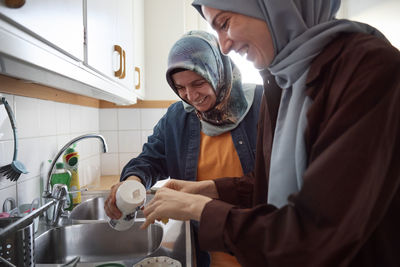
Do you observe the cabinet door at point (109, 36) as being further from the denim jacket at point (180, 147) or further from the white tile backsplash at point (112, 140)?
the white tile backsplash at point (112, 140)

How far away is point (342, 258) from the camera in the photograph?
0.44 metres

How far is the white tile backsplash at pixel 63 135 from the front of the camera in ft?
3.60

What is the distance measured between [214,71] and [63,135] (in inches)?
38.2

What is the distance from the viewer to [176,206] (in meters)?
0.63

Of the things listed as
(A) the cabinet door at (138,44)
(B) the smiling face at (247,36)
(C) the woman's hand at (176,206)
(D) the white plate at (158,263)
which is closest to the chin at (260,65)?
(B) the smiling face at (247,36)

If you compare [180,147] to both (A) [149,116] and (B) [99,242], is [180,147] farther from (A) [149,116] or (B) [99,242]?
(A) [149,116]

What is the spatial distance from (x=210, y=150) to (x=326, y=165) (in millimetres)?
825

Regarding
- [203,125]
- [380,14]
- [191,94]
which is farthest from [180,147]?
[380,14]

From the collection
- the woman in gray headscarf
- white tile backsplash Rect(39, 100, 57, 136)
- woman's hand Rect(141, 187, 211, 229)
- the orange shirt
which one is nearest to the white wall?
the orange shirt

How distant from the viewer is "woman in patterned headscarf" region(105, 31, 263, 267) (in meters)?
1.15

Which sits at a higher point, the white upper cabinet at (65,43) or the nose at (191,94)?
the white upper cabinet at (65,43)

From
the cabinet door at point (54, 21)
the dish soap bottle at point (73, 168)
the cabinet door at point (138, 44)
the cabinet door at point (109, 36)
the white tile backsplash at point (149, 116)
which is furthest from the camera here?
the white tile backsplash at point (149, 116)

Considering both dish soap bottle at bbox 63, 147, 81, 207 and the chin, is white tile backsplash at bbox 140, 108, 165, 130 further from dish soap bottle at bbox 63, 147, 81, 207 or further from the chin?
the chin

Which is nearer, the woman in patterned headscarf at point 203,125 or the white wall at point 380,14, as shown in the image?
the woman in patterned headscarf at point 203,125
